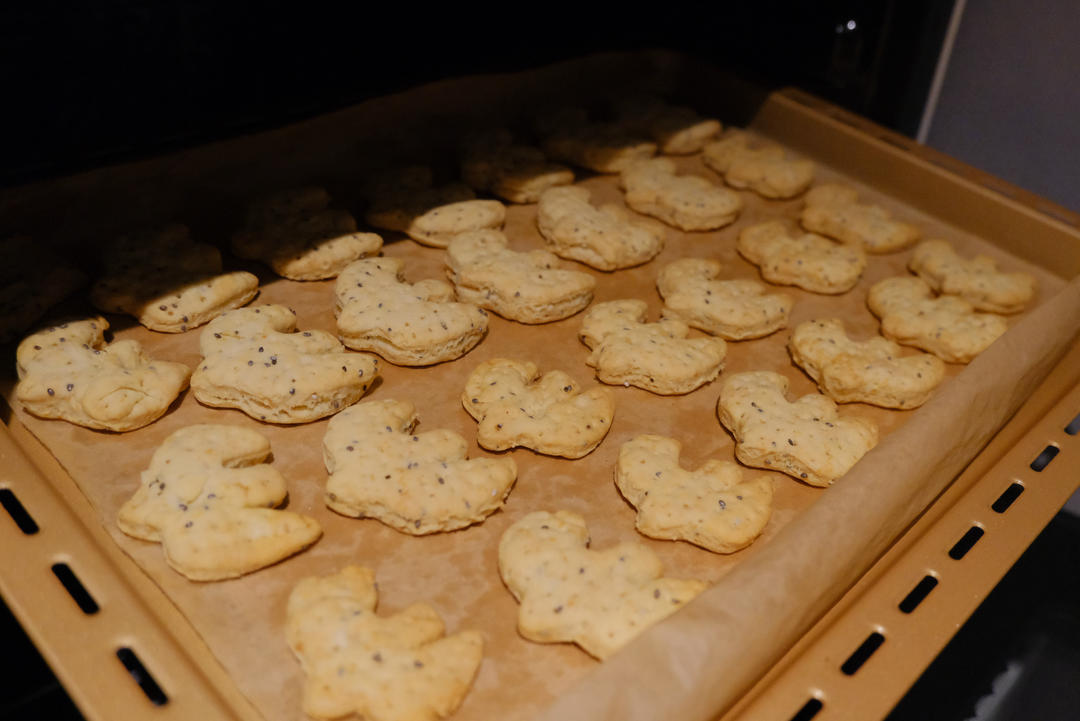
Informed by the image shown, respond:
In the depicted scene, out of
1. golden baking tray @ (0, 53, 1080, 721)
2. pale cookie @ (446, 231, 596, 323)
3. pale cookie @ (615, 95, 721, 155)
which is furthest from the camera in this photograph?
pale cookie @ (615, 95, 721, 155)

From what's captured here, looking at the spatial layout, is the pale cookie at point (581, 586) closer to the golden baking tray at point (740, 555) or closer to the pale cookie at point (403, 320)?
the golden baking tray at point (740, 555)

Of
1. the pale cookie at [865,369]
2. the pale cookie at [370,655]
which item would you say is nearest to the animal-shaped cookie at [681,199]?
the pale cookie at [865,369]

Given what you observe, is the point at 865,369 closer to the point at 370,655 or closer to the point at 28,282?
the point at 370,655

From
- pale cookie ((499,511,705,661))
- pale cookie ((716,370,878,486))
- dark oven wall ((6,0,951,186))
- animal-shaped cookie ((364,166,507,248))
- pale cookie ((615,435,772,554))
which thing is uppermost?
dark oven wall ((6,0,951,186))

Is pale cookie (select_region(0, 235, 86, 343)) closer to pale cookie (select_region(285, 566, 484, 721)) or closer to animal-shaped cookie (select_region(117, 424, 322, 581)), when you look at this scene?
animal-shaped cookie (select_region(117, 424, 322, 581))

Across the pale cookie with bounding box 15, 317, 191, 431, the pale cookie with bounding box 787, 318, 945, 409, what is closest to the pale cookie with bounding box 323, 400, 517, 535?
the pale cookie with bounding box 15, 317, 191, 431

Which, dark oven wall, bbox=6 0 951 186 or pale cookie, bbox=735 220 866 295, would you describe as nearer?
dark oven wall, bbox=6 0 951 186
